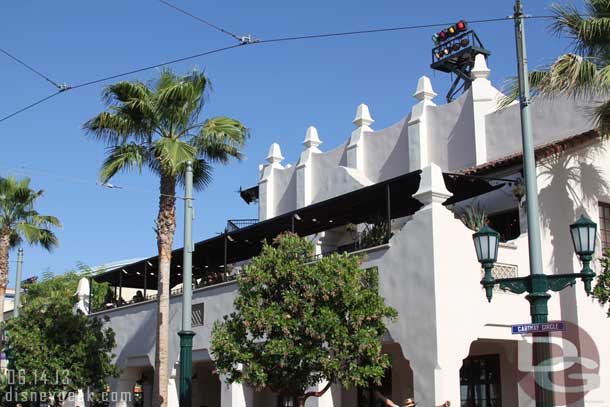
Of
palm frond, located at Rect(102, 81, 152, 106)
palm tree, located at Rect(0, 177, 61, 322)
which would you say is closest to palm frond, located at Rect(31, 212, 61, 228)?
palm tree, located at Rect(0, 177, 61, 322)

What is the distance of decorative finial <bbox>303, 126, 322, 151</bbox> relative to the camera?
3184 centimetres

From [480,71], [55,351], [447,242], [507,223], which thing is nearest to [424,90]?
[480,71]

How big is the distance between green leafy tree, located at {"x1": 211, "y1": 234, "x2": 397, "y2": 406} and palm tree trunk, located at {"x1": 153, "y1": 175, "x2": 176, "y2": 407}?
2947mm

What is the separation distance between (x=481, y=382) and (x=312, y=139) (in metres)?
12.8

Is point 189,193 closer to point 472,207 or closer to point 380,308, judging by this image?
Answer: point 380,308

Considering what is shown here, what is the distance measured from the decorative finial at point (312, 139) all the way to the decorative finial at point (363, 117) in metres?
2.58

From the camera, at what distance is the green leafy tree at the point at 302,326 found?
1680 cm

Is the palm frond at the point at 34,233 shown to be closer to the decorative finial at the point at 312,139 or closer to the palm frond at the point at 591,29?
the decorative finial at the point at 312,139

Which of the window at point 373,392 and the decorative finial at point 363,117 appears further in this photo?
the decorative finial at point 363,117

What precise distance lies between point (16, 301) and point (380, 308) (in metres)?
18.8

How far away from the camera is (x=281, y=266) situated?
690 inches

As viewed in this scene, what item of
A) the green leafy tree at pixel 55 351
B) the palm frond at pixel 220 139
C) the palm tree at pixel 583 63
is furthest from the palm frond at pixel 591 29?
the green leafy tree at pixel 55 351

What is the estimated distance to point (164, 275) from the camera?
2128 centimetres

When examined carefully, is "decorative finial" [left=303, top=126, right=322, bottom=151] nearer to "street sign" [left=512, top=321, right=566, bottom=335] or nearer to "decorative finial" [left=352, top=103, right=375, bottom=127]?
"decorative finial" [left=352, top=103, right=375, bottom=127]
